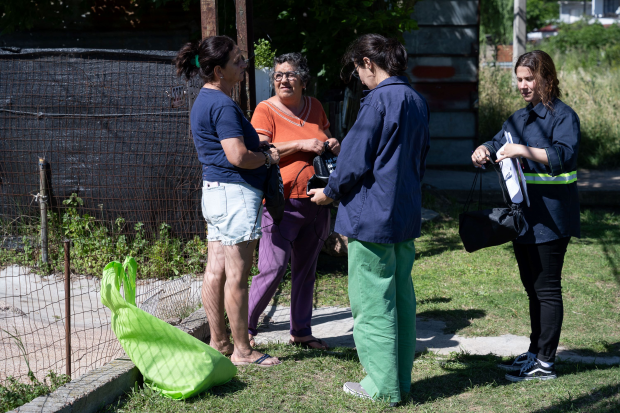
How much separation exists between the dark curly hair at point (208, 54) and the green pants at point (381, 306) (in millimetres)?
1205

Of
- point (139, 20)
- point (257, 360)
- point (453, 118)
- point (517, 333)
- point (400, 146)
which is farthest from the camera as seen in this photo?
point (453, 118)

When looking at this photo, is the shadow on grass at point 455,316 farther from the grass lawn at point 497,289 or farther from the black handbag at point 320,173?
the black handbag at point 320,173

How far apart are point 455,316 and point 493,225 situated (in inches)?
61.9

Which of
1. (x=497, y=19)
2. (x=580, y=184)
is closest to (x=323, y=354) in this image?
(x=580, y=184)

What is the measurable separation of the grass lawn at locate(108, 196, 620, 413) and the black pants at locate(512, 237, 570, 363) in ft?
0.73

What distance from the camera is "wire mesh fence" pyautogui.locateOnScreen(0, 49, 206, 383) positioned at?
18.6 ft

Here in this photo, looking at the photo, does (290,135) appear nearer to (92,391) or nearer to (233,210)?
(233,210)

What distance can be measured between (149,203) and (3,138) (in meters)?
1.61

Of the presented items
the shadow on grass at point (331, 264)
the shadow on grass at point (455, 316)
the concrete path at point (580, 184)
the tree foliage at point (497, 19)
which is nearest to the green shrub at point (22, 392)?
the shadow on grass at point (455, 316)

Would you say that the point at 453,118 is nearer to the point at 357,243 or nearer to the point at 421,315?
the point at 421,315

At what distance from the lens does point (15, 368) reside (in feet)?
12.6

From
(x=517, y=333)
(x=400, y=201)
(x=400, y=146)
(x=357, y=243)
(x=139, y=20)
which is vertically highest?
(x=139, y=20)

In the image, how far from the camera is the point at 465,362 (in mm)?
3791

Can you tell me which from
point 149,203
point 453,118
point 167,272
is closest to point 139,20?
point 149,203
